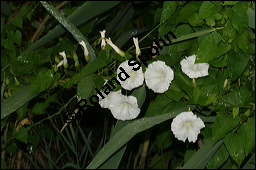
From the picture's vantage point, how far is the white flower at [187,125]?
125 centimetres

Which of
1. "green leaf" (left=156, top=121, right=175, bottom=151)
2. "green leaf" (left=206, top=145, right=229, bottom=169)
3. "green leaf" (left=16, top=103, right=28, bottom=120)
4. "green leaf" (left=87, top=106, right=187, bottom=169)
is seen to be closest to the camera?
"green leaf" (left=87, top=106, right=187, bottom=169)

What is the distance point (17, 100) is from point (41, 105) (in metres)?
0.09

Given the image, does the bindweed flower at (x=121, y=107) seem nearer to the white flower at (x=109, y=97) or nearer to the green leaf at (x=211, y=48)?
the white flower at (x=109, y=97)

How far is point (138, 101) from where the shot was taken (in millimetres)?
1286

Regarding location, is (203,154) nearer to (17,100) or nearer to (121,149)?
(121,149)

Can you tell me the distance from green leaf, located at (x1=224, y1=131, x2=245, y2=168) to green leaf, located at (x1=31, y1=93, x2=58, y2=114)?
48 centimetres

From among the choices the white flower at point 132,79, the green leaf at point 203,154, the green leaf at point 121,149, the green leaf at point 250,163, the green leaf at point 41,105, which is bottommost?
the green leaf at point 250,163

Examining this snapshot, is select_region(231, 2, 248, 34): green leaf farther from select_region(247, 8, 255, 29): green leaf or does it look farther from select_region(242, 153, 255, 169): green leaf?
select_region(242, 153, 255, 169): green leaf

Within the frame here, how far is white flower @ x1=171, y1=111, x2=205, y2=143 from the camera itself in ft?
4.10

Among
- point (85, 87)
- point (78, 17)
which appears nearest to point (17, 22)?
point (78, 17)

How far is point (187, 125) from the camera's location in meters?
1.27

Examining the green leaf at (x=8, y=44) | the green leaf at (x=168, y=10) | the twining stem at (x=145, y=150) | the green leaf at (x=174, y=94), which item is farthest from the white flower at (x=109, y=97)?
the green leaf at (x=8, y=44)

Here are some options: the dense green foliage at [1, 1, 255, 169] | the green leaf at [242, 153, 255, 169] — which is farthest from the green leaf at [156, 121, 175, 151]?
the green leaf at [242, 153, 255, 169]

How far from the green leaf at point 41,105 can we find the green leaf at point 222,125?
0.44m
